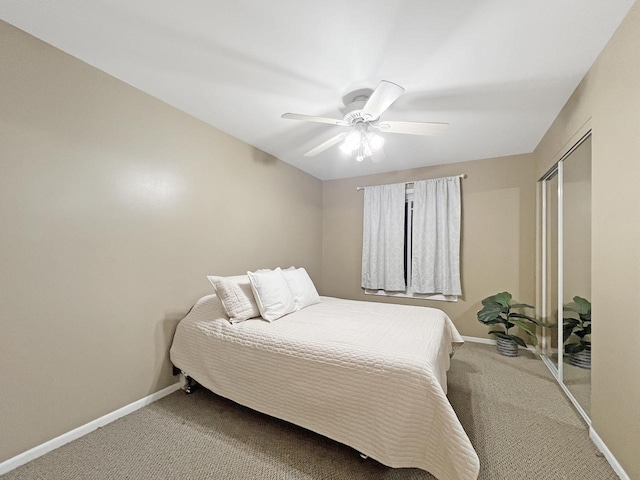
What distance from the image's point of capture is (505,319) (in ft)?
10.5

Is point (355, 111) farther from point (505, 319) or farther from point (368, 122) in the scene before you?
point (505, 319)

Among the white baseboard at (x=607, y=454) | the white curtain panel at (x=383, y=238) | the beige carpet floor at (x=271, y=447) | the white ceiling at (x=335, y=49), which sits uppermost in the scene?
the white ceiling at (x=335, y=49)

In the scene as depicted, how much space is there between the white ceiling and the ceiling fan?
0.14 meters

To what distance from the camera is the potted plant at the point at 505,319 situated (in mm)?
3012

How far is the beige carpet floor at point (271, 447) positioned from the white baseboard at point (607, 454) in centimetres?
4

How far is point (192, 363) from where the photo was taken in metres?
2.11

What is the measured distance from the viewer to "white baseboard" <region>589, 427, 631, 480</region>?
1.37 m

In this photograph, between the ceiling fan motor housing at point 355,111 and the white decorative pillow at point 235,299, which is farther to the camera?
the white decorative pillow at point 235,299

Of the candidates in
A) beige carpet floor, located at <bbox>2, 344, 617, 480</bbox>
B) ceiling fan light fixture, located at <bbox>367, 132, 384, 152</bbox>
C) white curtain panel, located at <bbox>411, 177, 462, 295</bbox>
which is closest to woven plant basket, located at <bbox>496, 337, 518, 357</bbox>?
white curtain panel, located at <bbox>411, 177, 462, 295</bbox>

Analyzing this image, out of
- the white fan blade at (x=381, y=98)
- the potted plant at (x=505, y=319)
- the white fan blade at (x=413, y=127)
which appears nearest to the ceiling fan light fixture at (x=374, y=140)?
the white fan blade at (x=413, y=127)

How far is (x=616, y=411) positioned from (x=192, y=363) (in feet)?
8.99

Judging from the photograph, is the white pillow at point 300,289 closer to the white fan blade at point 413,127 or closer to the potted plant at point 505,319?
the white fan blade at point 413,127

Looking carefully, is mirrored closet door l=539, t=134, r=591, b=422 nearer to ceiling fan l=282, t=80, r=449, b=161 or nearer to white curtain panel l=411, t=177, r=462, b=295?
white curtain panel l=411, t=177, r=462, b=295

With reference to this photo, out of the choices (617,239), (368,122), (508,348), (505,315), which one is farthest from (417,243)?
(617,239)
